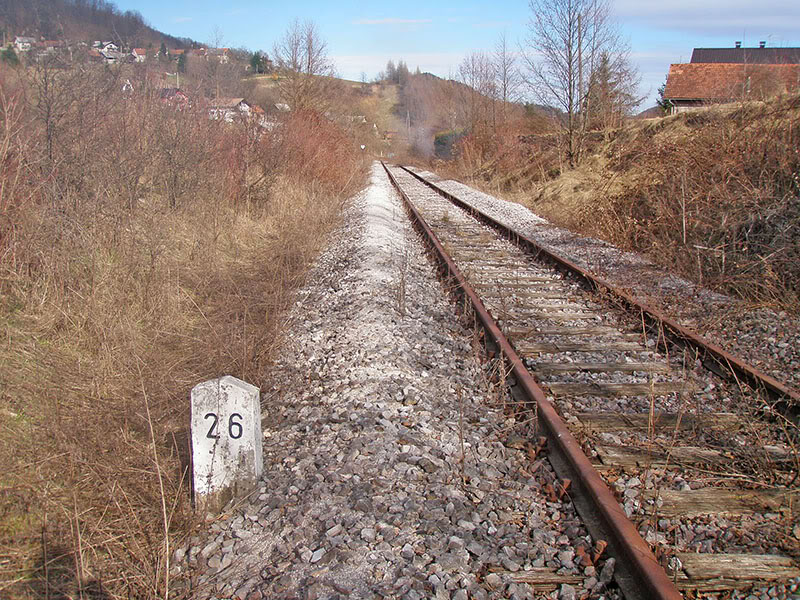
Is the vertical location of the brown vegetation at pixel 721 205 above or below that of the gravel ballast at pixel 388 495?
above

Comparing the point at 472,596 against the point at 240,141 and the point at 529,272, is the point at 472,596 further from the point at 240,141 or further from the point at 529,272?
the point at 240,141

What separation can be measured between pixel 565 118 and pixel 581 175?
3.95 metres

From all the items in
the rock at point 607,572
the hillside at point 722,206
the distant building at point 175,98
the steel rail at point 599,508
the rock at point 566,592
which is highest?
the distant building at point 175,98

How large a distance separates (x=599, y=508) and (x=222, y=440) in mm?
1951

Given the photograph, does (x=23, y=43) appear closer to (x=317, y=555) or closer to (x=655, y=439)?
(x=317, y=555)

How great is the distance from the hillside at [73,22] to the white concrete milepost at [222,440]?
660 centimetres

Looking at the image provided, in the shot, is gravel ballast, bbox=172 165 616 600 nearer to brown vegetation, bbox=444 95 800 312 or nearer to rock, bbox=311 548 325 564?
rock, bbox=311 548 325 564

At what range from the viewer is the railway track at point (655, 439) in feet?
9.64

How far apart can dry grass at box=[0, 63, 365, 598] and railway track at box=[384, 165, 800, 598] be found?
2024 millimetres

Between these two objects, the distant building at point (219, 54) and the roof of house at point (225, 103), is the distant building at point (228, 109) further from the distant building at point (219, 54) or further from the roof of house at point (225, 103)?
the distant building at point (219, 54)

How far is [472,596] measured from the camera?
9.02 feet

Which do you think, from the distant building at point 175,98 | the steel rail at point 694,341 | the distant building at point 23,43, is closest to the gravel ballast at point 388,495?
the steel rail at point 694,341

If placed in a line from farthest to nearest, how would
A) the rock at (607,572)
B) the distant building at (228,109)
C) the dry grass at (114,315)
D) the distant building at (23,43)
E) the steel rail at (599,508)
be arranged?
the distant building at (228,109)
the distant building at (23,43)
the dry grass at (114,315)
the rock at (607,572)
the steel rail at (599,508)

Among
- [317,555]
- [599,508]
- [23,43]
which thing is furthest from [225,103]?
[599,508]
